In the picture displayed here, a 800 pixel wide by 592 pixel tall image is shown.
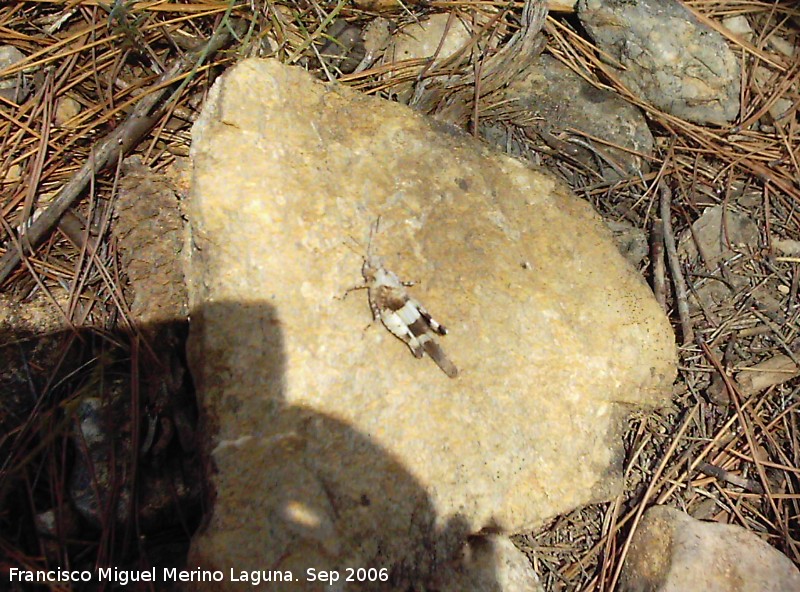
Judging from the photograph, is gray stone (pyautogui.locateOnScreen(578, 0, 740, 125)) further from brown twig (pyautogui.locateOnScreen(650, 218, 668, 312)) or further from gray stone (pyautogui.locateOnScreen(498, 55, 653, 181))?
brown twig (pyautogui.locateOnScreen(650, 218, 668, 312))

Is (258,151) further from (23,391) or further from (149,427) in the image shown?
(23,391)

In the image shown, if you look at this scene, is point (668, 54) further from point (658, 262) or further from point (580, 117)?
point (658, 262)

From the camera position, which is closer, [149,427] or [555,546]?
[149,427]

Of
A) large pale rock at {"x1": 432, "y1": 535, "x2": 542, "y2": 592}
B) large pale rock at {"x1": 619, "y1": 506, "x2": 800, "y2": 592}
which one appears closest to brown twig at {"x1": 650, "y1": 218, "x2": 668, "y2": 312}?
large pale rock at {"x1": 619, "y1": 506, "x2": 800, "y2": 592}

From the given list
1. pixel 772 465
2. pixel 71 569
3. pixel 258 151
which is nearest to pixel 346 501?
pixel 71 569

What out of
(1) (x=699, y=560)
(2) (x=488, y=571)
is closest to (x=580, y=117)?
(1) (x=699, y=560)

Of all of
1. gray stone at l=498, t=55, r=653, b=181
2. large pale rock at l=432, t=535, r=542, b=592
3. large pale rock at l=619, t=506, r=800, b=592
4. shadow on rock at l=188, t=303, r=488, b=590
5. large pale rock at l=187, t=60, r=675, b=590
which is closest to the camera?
shadow on rock at l=188, t=303, r=488, b=590
